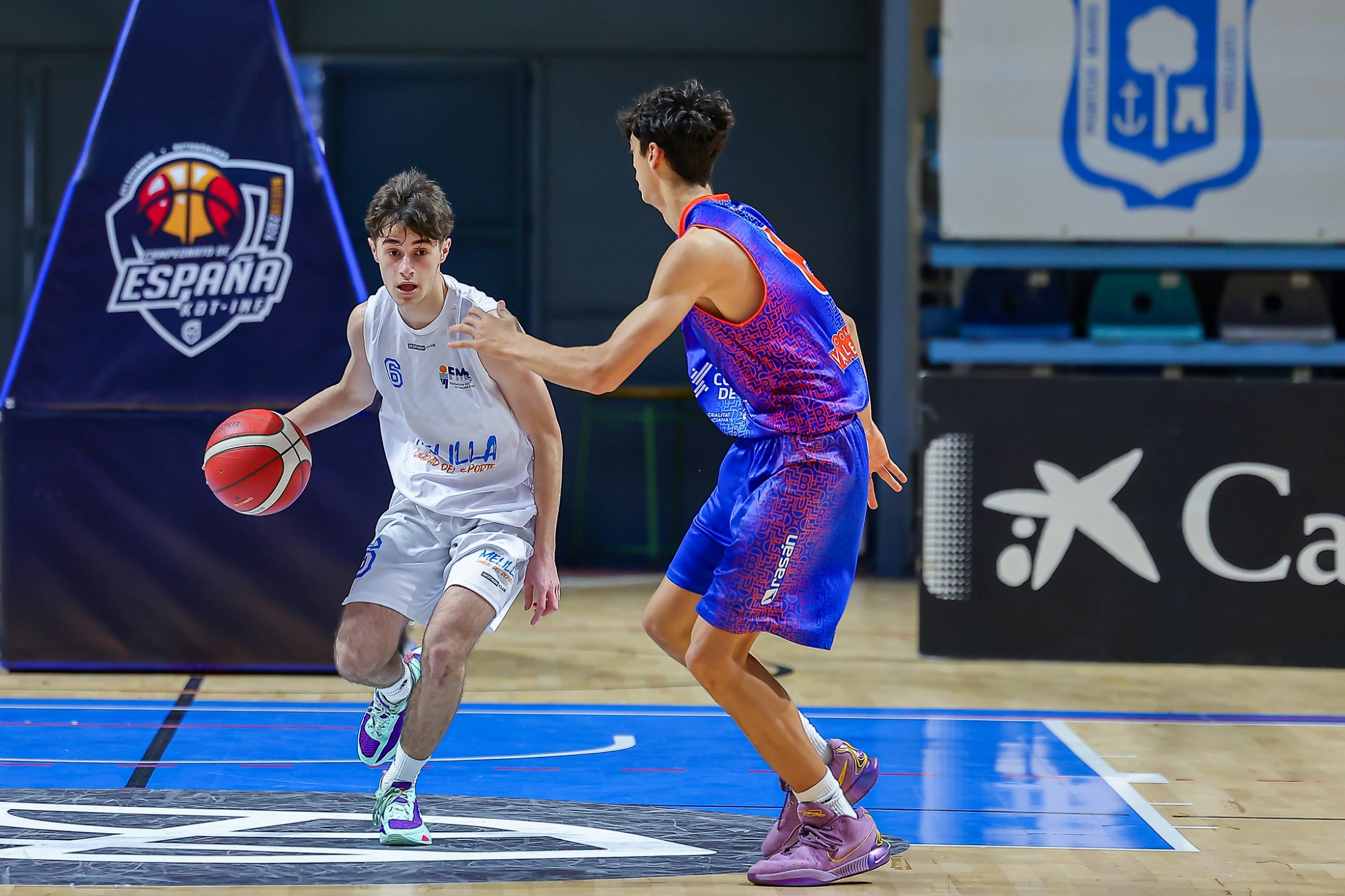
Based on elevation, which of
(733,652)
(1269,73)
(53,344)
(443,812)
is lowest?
(443,812)

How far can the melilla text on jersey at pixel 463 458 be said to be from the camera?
417 cm

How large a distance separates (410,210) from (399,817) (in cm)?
159

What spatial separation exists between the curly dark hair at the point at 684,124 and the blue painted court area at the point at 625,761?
1.91 metres

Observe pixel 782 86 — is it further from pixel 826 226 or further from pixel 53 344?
pixel 53 344

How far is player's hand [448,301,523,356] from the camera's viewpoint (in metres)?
3.46

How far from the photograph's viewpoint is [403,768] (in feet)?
12.7

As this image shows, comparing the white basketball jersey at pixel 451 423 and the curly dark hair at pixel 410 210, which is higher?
the curly dark hair at pixel 410 210

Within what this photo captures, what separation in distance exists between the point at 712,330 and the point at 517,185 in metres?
8.39

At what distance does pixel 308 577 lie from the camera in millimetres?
6289

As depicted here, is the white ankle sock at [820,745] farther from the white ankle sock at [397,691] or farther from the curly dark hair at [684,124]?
the curly dark hair at [684,124]

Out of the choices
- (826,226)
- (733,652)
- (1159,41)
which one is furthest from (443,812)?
(826,226)

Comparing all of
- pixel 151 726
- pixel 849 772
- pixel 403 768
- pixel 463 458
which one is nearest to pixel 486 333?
pixel 463 458

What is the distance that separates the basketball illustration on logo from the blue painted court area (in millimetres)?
1988

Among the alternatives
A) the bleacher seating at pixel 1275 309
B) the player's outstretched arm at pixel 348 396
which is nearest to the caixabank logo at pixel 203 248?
the player's outstretched arm at pixel 348 396
